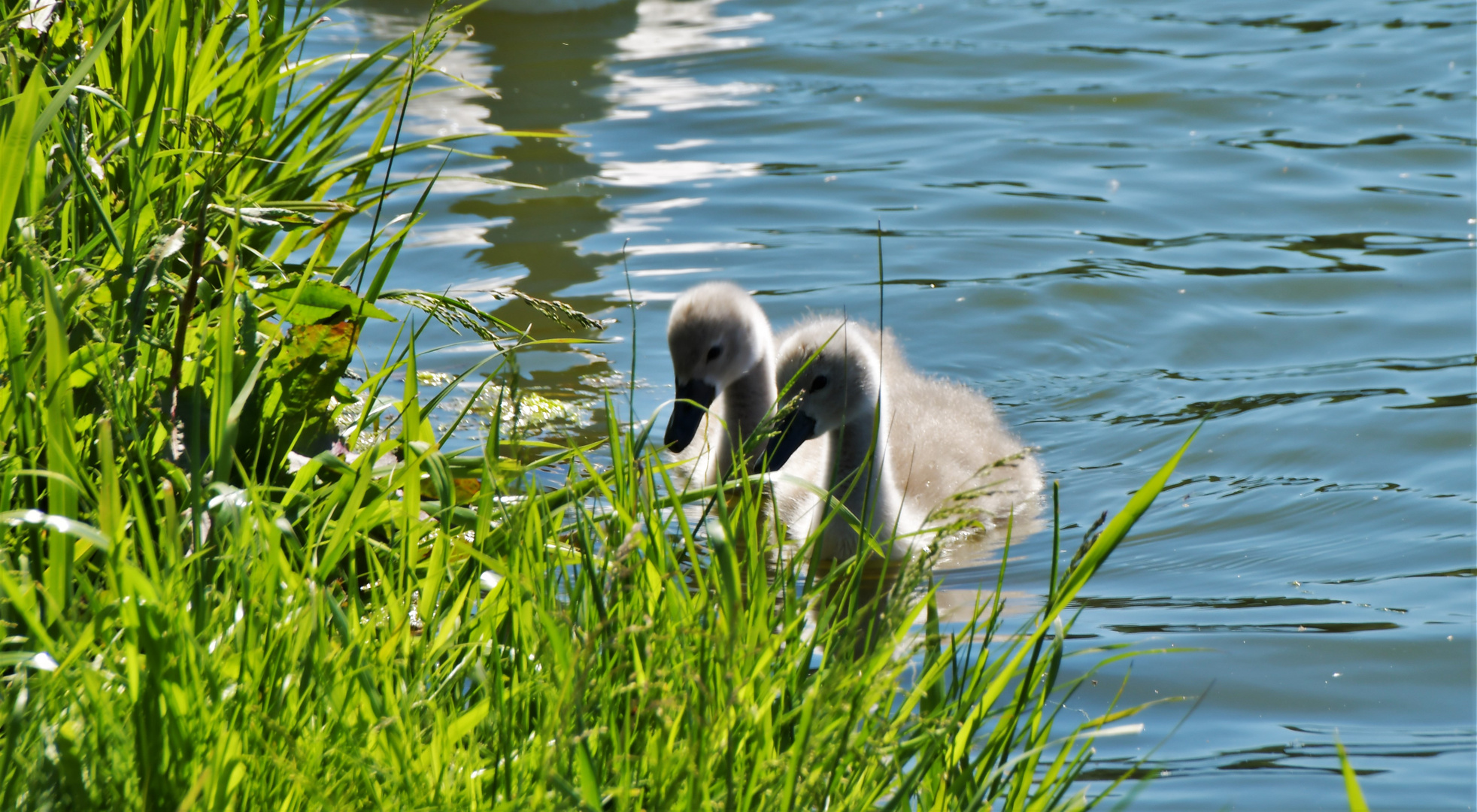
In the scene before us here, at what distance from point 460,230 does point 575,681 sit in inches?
191

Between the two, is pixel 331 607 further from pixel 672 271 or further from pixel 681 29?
pixel 681 29

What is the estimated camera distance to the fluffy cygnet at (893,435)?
3.80 metres

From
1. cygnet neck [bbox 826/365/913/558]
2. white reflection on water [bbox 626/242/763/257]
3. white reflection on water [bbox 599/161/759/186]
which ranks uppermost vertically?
white reflection on water [bbox 599/161/759/186]

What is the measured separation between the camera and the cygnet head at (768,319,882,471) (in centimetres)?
387

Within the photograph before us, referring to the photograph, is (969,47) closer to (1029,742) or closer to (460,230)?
(460,230)

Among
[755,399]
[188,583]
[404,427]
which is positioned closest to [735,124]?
[755,399]

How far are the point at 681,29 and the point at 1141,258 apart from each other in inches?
180

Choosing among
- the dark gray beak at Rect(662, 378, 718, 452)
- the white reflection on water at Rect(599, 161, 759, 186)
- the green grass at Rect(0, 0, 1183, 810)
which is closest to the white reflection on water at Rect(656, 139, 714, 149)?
the white reflection on water at Rect(599, 161, 759, 186)

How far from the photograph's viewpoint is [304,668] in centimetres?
166

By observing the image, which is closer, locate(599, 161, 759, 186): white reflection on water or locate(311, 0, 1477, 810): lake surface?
locate(311, 0, 1477, 810): lake surface

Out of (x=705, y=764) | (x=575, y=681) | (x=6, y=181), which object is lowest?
(x=705, y=764)

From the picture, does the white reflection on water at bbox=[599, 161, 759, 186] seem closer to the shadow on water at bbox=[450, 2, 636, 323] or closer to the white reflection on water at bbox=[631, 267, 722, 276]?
the shadow on water at bbox=[450, 2, 636, 323]

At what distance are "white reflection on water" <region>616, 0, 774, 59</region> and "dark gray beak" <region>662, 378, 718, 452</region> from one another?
508cm

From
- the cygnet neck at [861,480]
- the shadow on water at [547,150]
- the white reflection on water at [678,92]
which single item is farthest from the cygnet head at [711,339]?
the white reflection on water at [678,92]
